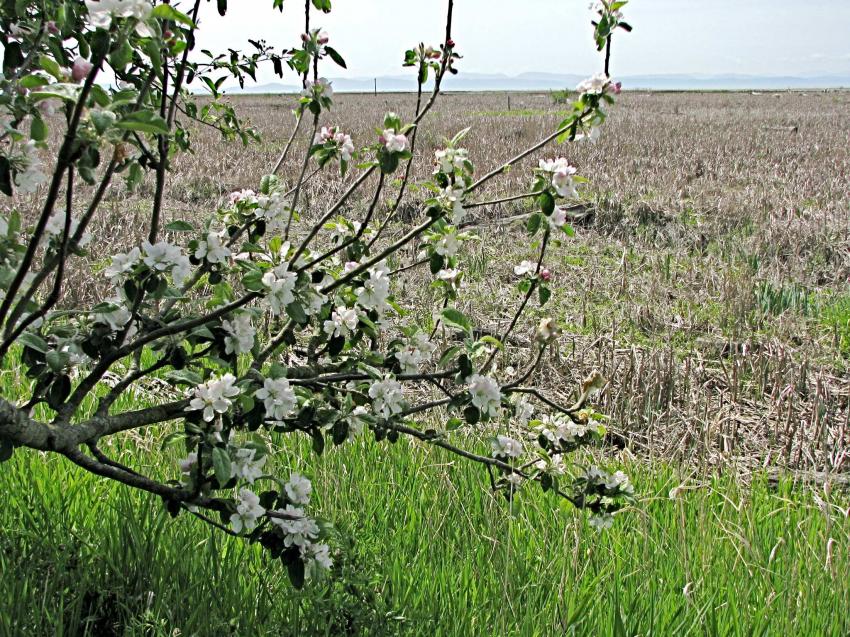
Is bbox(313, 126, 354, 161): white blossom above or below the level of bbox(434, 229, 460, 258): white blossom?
above

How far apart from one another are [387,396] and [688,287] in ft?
14.0

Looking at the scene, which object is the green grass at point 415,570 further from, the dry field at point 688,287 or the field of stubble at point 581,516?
the dry field at point 688,287

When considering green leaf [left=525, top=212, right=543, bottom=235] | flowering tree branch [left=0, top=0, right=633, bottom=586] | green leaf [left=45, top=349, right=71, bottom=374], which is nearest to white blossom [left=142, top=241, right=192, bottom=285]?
flowering tree branch [left=0, top=0, right=633, bottom=586]

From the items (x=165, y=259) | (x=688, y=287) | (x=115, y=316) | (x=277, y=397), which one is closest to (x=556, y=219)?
(x=277, y=397)

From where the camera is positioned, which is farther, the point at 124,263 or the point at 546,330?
the point at 546,330

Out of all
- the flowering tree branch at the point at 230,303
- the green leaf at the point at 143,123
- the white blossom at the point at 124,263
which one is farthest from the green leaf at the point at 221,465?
the green leaf at the point at 143,123

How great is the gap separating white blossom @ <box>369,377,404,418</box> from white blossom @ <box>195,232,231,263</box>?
1.38 ft

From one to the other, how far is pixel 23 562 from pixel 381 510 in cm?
101

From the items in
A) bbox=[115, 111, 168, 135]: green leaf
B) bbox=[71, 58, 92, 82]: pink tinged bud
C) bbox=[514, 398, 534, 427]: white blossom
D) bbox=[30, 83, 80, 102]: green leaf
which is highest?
bbox=[71, 58, 92, 82]: pink tinged bud

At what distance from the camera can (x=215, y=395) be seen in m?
1.38

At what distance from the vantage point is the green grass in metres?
1.87

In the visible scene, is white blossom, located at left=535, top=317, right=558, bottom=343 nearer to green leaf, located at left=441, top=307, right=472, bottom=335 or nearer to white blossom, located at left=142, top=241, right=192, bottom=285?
green leaf, located at left=441, top=307, right=472, bottom=335

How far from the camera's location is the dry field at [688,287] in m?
3.52

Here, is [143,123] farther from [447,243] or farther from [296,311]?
[447,243]
